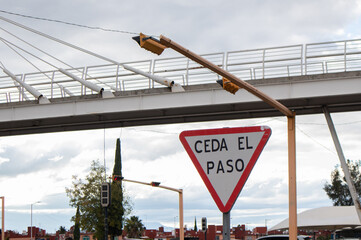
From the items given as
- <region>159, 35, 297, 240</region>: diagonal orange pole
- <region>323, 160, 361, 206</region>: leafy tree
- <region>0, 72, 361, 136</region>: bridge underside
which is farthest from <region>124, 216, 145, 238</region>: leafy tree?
<region>159, 35, 297, 240</region>: diagonal orange pole

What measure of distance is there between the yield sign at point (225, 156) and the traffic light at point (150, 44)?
262cm

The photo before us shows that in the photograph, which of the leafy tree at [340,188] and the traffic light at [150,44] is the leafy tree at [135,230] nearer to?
the leafy tree at [340,188]

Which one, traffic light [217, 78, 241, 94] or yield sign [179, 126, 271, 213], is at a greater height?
traffic light [217, 78, 241, 94]

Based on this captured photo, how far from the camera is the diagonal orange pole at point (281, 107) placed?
8469 mm

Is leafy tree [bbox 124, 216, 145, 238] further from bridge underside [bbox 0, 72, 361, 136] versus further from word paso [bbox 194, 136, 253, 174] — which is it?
word paso [bbox 194, 136, 253, 174]

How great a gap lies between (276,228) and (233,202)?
1426 inches

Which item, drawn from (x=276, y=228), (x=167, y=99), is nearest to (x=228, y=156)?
(x=167, y=99)

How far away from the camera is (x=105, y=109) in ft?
115

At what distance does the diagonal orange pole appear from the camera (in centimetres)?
847

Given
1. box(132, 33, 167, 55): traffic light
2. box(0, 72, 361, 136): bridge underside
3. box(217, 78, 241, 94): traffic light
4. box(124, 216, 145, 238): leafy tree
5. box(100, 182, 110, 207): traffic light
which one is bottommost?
box(124, 216, 145, 238): leafy tree

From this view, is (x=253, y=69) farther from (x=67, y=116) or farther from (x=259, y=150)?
(x=259, y=150)

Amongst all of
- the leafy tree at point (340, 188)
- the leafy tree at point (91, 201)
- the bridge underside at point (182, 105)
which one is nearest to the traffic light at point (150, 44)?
the bridge underside at point (182, 105)

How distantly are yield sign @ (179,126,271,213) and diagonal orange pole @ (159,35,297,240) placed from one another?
2.81 m

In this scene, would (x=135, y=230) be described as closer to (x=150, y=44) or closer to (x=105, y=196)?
(x=105, y=196)
